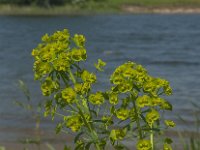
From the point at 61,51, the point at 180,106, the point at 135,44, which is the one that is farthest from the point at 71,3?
the point at 61,51

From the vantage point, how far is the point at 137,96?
1879 mm

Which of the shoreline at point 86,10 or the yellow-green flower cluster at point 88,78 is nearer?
the yellow-green flower cluster at point 88,78

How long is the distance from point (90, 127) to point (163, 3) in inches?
3404

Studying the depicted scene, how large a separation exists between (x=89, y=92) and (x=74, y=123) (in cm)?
11

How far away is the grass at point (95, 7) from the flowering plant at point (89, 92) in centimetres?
7070

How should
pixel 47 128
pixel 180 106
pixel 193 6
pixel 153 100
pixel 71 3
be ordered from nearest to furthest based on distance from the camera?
pixel 153 100
pixel 47 128
pixel 180 106
pixel 71 3
pixel 193 6

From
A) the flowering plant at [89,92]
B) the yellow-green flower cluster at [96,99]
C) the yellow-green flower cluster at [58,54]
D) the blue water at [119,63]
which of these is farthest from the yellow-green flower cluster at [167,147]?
the blue water at [119,63]

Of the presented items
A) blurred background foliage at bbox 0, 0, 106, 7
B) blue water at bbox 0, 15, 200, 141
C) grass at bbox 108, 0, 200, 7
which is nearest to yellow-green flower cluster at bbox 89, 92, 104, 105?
blue water at bbox 0, 15, 200, 141

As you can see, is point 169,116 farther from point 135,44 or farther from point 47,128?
point 135,44

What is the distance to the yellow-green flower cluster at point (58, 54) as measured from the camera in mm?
1878

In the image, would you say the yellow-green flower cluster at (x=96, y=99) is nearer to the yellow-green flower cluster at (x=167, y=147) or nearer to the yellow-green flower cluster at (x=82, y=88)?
the yellow-green flower cluster at (x=82, y=88)

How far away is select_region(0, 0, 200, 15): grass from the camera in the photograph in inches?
2889

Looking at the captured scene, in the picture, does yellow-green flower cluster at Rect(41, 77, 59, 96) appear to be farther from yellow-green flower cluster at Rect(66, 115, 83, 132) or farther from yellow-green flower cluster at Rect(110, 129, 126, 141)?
yellow-green flower cluster at Rect(110, 129, 126, 141)

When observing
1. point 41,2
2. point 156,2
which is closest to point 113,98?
point 41,2
